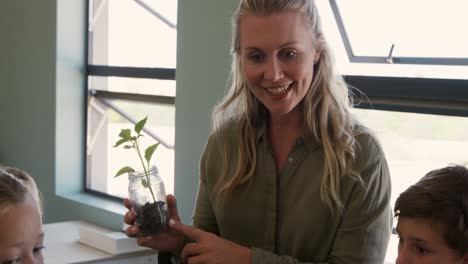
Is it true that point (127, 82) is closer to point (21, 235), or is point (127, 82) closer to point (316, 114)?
point (316, 114)

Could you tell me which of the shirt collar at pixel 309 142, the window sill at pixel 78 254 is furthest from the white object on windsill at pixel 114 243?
the shirt collar at pixel 309 142

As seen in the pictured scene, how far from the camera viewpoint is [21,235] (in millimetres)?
1297

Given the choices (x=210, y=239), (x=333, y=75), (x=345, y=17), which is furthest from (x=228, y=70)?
(x=210, y=239)

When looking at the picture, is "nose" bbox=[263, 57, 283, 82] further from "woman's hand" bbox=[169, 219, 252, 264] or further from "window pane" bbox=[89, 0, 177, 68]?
"window pane" bbox=[89, 0, 177, 68]

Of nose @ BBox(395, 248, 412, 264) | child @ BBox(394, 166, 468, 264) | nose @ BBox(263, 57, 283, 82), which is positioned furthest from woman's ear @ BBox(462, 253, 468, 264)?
nose @ BBox(263, 57, 283, 82)

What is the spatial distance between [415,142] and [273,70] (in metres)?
0.87

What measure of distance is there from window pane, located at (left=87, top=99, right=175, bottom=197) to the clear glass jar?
1.45 meters

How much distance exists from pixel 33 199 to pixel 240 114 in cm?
64

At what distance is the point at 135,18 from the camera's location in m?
3.26

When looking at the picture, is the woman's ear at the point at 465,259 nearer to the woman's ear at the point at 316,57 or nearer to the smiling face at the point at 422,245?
the smiling face at the point at 422,245

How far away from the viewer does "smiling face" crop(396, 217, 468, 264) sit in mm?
1312

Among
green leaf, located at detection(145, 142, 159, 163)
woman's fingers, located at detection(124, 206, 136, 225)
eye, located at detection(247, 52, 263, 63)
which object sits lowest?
woman's fingers, located at detection(124, 206, 136, 225)

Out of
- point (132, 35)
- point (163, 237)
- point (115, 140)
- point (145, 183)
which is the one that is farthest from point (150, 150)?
point (115, 140)

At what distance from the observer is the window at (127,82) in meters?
3.06
